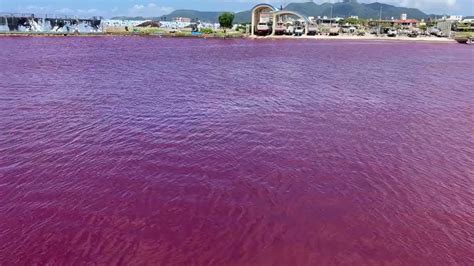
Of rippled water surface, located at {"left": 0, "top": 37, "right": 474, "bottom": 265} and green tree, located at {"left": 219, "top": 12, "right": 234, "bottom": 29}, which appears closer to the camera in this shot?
rippled water surface, located at {"left": 0, "top": 37, "right": 474, "bottom": 265}

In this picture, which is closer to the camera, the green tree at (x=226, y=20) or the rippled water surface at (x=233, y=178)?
the rippled water surface at (x=233, y=178)

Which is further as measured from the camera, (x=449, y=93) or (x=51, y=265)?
(x=449, y=93)

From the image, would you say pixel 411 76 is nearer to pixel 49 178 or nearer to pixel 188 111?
pixel 188 111

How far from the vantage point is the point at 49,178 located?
1245 centimetres

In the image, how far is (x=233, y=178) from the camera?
12750 mm

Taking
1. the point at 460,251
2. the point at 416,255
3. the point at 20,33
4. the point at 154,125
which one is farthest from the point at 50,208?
the point at 20,33

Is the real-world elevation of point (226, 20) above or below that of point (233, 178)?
above

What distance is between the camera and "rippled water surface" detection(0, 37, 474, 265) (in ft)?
30.1

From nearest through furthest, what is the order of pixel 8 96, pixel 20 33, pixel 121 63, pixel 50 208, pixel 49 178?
pixel 50 208 < pixel 49 178 < pixel 8 96 < pixel 121 63 < pixel 20 33

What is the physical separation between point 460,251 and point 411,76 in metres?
31.1

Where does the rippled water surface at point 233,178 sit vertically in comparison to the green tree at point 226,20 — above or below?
below

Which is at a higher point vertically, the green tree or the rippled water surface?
the green tree

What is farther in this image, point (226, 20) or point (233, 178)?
point (226, 20)

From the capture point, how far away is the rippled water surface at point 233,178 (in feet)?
30.1
